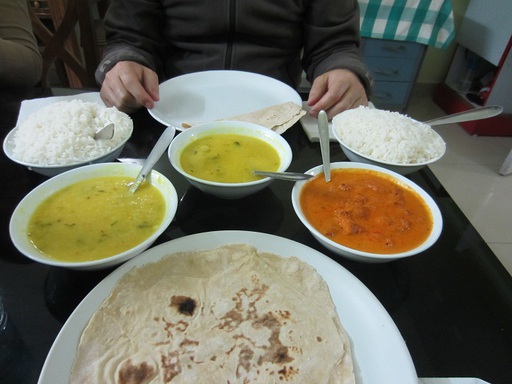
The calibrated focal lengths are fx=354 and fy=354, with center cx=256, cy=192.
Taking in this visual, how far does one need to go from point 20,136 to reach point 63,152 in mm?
188

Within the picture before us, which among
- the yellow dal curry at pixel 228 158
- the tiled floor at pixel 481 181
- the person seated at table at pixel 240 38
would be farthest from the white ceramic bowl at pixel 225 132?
the tiled floor at pixel 481 181

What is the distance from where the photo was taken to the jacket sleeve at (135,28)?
183cm

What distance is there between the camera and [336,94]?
5.24ft

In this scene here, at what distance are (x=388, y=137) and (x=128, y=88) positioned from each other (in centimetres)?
106

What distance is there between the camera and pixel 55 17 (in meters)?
Result: 3.12

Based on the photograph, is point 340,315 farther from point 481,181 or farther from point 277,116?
point 481,181

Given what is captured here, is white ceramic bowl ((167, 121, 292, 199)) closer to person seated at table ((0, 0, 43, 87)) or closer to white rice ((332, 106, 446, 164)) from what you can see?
white rice ((332, 106, 446, 164))

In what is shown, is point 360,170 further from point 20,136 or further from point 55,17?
point 55,17

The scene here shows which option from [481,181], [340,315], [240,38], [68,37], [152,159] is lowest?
[481,181]

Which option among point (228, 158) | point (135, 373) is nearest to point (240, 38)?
point (228, 158)

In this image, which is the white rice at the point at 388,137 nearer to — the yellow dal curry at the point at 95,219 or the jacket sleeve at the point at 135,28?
the yellow dal curry at the point at 95,219

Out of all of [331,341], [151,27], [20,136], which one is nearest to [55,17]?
[151,27]

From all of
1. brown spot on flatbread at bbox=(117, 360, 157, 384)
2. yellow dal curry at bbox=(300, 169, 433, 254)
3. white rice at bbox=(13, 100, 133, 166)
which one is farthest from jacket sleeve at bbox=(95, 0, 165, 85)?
brown spot on flatbread at bbox=(117, 360, 157, 384)

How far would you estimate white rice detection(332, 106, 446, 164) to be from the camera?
4.17 feet
